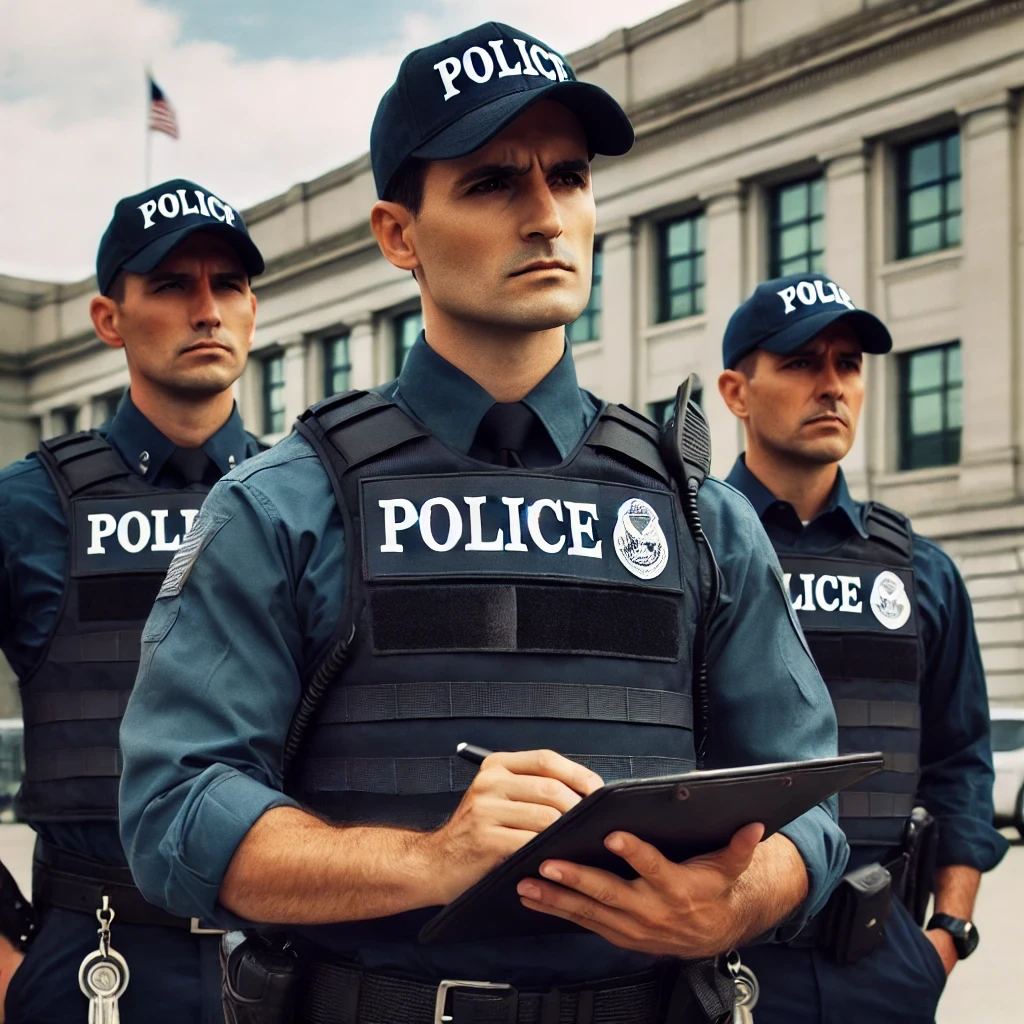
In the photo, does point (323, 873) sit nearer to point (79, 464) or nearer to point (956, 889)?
point (79, 464)

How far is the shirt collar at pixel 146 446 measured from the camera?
4.82 m

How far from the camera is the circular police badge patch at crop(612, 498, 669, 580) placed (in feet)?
8.73

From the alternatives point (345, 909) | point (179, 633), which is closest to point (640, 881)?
point (345, 909)

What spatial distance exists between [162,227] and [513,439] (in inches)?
94.6

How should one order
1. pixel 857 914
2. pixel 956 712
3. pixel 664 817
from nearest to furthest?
pixel 664 817
pixel 857 914
pixel 956 712

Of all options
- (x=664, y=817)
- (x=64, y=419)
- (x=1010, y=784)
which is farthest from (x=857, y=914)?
(x=64, y=419)

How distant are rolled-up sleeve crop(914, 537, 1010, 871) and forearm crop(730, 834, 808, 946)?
2.75 meters

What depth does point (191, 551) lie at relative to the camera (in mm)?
2508

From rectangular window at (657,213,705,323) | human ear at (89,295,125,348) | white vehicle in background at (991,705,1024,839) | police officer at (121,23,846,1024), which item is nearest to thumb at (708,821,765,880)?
police officer at (121,23,846,1024)

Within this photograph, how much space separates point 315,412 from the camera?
8.89 ft

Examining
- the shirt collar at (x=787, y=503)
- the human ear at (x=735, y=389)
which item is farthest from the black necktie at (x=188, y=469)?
the human ear at (x=735, y=389)

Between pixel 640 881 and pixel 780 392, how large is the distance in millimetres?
3210

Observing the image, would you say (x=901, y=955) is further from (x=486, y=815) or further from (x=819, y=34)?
(x=819, y=34)

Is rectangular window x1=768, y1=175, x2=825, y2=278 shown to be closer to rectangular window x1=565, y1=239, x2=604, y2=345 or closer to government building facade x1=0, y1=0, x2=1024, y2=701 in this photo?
government building facade x1=0, y1=0, x2=1024, y2=701
